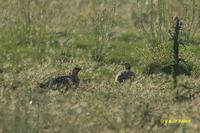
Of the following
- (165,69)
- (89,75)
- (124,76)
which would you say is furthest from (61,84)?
(165,69)

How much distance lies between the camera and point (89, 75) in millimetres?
12945

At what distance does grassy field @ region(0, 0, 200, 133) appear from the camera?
873 cm

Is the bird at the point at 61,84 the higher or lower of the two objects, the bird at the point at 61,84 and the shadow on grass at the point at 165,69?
the higher

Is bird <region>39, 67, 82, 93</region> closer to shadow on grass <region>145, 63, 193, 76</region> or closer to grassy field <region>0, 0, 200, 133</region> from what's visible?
grassy field <region>0, 0, 200, 133</region>

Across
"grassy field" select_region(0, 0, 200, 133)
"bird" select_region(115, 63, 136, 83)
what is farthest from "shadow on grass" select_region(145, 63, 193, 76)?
"bird" select_region(115, 63, 136, 83)

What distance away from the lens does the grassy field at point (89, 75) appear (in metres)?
8.73

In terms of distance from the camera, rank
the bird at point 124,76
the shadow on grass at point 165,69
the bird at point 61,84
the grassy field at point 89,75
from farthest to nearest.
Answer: the shadow on grass at point 165,69, the bird at point 124,76, the bird at point 61,84, the grassy field at point 89,75

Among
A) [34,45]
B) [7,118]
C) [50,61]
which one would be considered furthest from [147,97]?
[34,45]

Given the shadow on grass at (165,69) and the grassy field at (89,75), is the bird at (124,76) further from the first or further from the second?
the shadow on grass at (165,69)

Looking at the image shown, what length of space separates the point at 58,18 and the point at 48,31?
181 cm

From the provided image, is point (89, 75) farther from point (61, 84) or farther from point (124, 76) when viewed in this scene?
point (61, 84)

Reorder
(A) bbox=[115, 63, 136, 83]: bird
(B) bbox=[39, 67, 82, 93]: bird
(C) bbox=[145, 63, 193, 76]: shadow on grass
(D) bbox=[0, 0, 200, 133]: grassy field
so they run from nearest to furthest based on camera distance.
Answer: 1. (D) bbox=[0, 0, 200, 133]: grassy field
2. (B) bbox=[39, 67, 82, 93]: bird
3. (A) bbox=[115, 63, 136, 83]: bird
4. (C) bbox=[145, 63, 193, 76]: shadow on grass

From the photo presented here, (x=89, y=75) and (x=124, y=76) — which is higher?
(x=124, y=76)

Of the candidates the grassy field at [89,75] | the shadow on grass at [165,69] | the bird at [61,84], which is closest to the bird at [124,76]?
the grassy field at [89,75]
